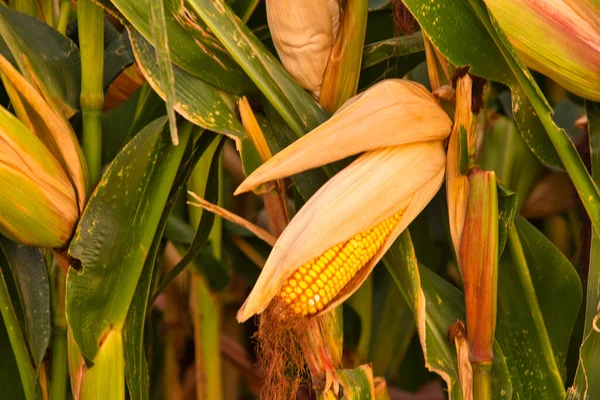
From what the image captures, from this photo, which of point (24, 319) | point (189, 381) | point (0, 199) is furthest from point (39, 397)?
point (189, 381)

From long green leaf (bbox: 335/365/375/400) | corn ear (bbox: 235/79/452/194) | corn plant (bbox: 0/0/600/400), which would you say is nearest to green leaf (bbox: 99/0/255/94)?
corn plant (bbox: 0/0/600/400)

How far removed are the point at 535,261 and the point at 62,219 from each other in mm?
377

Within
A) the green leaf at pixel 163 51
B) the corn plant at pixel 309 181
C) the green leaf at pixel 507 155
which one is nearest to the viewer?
the green leaf at pixel 163 51

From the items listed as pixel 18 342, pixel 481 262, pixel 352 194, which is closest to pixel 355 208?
pixel 352 194

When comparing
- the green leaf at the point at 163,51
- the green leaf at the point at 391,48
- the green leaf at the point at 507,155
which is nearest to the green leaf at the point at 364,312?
the green leaf at the point at 507,155

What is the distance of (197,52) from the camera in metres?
0.57

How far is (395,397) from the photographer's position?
988 mm

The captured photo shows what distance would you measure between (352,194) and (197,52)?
6.7 inches

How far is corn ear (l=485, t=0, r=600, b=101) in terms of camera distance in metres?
0.53

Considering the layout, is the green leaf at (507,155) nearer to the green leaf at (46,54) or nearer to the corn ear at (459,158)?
the corn ear at (459,158)

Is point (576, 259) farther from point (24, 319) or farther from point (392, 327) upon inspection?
point (24, 319)

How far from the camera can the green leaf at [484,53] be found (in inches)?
20.6

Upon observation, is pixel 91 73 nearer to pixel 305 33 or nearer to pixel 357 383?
pixel 305 33

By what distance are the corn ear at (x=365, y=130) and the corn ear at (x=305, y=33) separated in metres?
0.06
